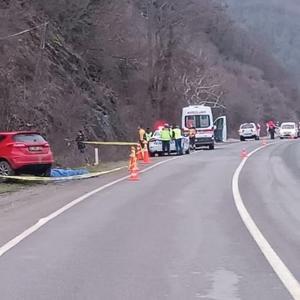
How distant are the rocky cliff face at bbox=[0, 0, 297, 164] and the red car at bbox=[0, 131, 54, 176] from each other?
7301 millimetres

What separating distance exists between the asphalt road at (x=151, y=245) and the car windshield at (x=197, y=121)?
88.8 ft

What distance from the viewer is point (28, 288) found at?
316 inches

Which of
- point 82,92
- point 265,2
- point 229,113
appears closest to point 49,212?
point 82,92

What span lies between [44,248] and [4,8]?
2804 cm

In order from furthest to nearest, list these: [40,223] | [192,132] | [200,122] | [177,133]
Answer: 1. [200,122]
2. [192,132]
3. [177,133]
4. [40,223]

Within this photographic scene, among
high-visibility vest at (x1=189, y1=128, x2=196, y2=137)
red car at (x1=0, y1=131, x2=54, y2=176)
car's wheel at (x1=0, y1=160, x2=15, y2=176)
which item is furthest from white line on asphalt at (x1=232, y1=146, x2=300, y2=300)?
high-visibility vest at (x1=189, y1=128, x2=196, y2=137)

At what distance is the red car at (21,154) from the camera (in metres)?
22.5

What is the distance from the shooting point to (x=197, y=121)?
47125mm

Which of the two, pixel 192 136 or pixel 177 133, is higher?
pixel 177 133

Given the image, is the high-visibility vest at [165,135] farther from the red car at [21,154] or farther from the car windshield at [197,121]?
the red car at [21,154]

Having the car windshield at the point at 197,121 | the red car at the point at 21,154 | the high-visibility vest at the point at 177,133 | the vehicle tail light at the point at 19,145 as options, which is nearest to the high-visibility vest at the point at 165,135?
the high-visibility vest at the point at 177,133

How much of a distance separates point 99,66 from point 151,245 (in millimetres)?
40642

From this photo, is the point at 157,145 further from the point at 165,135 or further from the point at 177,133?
the point at 177,133

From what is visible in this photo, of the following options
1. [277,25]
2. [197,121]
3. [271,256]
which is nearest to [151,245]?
[271,256]
